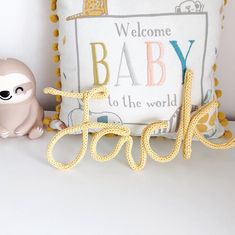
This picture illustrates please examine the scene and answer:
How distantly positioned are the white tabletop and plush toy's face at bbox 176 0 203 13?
9.9 inches

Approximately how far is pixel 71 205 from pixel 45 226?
0.06 m

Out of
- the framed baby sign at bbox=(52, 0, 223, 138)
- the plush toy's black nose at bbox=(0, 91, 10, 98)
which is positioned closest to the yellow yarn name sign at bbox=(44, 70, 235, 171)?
the framed baby sign at bbox=(52, 0, 223, 138)

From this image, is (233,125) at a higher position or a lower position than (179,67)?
lower

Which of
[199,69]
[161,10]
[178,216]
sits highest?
[161,10]

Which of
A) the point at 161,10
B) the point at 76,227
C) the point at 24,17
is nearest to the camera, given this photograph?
the point at 76,227

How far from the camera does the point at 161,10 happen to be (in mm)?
702

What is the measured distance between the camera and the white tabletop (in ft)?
1.95

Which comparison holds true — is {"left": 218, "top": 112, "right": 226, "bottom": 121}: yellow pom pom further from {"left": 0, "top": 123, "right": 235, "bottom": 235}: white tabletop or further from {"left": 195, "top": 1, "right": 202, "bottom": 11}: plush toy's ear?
{"left": 195, "top": 1, "right": 202, "bottom": 11}: plush toy's ear

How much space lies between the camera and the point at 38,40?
88cm

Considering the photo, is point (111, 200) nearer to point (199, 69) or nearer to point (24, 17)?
point (199, 69)

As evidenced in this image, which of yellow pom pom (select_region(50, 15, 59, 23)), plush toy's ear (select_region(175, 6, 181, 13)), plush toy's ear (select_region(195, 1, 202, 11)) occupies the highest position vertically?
plush toy's ear (select_region(195, 1, 202, 11))

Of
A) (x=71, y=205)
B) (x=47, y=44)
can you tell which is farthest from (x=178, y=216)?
(x=47, y=44)

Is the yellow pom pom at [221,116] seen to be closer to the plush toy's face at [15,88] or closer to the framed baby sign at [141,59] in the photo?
the framed baby sign at [141,59]

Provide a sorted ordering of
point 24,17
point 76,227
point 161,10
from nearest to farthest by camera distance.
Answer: point 76,227 < point 161,10 < point 24,17
